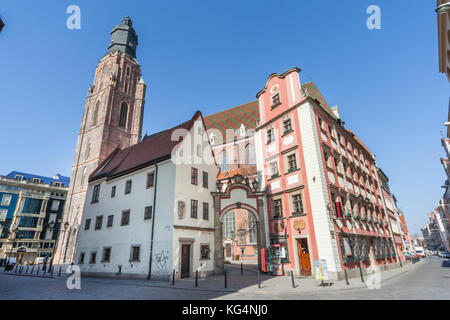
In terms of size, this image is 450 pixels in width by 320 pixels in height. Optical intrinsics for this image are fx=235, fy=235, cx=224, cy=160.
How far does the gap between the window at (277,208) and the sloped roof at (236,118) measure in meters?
21.6

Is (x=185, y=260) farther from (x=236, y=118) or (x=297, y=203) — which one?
(x=236, y=118)

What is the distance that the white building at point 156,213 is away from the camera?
1783 cm

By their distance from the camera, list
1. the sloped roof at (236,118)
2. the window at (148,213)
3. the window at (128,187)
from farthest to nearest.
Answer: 1. the sloped roof at (236,118)
2. the window at (128,187)
3. the window at (148,213)

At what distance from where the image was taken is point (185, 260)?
59.1ft

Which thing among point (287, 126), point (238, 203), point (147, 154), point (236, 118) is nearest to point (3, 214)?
point (147, 154)

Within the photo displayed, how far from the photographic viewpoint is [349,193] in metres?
21.0

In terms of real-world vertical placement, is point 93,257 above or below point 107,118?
below

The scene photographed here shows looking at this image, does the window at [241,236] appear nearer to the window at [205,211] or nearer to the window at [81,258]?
the window at [205,211]

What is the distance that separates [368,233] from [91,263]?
2597 cm

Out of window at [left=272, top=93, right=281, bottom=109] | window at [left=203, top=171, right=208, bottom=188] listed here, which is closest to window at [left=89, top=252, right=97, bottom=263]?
window at [left=203, top=171, right=208, bottom=188]

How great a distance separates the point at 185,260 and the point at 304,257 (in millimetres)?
8988

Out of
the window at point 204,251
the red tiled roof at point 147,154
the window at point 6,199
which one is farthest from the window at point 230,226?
the window at point 6,199

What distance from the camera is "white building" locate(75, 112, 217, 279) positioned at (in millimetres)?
17828

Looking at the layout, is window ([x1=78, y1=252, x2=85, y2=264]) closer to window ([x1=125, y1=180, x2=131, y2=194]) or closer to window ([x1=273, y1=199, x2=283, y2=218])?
window ([x1=125, y1=180, x2=131, y2=194])
